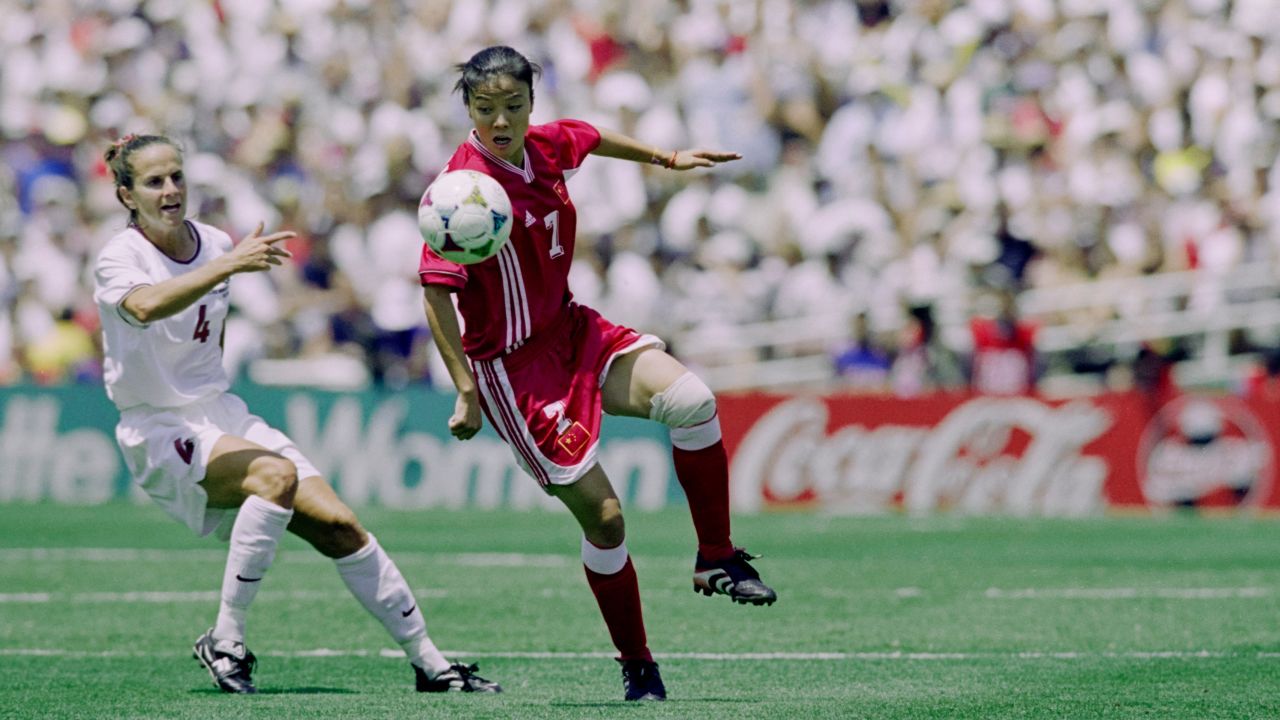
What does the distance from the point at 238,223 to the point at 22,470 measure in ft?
13.2

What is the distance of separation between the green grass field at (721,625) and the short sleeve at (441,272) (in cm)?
158

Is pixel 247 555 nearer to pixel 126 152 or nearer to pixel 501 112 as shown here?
pixel 126 152

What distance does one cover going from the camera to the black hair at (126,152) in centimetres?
824

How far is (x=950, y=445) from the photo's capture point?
61.6 ft

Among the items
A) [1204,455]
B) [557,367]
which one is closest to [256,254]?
[557,367]

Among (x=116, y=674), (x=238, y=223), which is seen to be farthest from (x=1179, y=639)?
(x=238, y=223)

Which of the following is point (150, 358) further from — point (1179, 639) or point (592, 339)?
point (1179, 639)

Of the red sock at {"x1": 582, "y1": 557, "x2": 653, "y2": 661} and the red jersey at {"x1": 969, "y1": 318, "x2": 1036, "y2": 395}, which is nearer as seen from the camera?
the red sock at {"x1": 582, "y1": 557, "x2": 653, "y2": 661}

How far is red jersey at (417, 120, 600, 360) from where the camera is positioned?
7652mm

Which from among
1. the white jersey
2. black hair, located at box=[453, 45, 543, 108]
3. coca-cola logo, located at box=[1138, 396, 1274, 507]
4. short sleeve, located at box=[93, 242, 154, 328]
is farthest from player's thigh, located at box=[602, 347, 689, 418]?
coca-cola logo, located at box=[1138, 396, 1274, 507]

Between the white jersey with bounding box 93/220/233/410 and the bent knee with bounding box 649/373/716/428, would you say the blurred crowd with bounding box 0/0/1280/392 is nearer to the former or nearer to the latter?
the white jersey with bounding box 93/220/233/410

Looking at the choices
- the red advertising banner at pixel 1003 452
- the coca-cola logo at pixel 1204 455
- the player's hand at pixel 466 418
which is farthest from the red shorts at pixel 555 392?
the coca-cola logo at pixel 1204 455

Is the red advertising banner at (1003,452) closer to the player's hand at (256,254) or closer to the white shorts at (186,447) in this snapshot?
the white shorts at (186,447)

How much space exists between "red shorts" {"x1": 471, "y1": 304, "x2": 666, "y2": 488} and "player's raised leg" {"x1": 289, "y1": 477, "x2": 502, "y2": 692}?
867 mm
